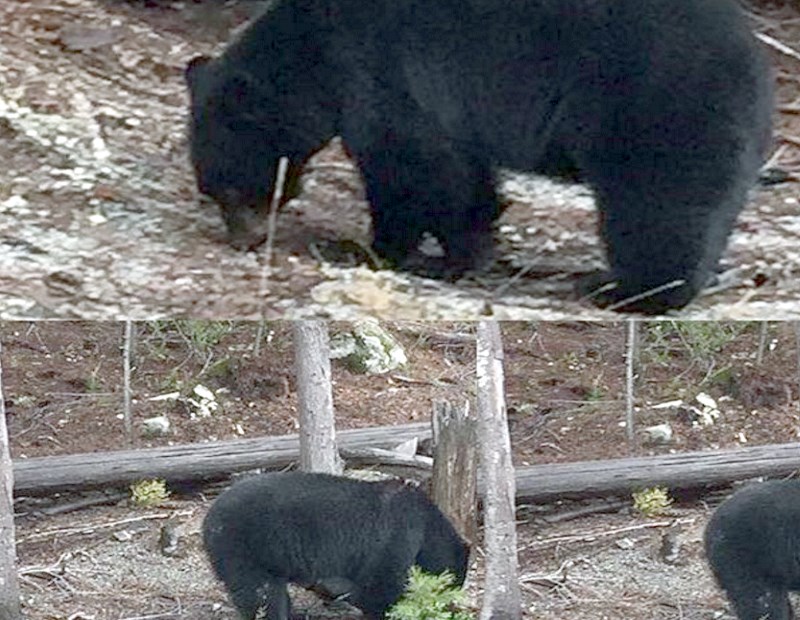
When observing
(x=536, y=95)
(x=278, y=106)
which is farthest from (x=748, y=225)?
(x=278, y=106)

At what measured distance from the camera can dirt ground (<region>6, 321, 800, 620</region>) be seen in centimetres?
207

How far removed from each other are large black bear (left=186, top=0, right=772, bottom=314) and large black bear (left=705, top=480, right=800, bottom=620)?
25.3 inches

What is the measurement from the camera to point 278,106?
206cm

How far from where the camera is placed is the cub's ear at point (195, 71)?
81.0 inches

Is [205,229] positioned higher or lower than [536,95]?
lower

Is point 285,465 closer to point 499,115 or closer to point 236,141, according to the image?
point 236,141

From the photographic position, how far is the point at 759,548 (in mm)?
2471

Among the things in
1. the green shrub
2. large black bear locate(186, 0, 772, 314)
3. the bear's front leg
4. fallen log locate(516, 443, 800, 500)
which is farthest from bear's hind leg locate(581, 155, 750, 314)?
Result: the green shrub

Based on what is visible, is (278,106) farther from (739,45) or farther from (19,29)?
(739,45)

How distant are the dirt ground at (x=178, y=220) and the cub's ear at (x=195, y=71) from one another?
0.24ft

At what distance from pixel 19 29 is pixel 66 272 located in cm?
60

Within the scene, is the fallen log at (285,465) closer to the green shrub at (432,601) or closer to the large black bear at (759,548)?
the large black bear at (759,548)

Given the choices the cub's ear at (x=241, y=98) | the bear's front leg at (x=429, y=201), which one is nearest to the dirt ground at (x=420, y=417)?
the bear's front leg at (x=429, y=201)

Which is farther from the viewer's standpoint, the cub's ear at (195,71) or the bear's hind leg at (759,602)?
the bear's hind leg at (759,602)
